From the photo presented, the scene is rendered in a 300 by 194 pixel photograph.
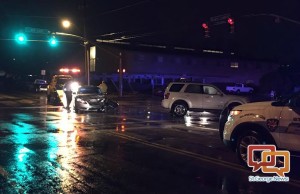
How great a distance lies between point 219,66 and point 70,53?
1060 inches

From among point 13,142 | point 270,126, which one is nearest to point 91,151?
point 13,142

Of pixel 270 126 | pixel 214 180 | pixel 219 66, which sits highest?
pixel 219 66

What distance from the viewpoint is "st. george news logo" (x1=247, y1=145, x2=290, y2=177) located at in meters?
7.67

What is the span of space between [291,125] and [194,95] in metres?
13.1

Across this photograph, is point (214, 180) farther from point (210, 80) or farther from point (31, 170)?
point (210, 80)

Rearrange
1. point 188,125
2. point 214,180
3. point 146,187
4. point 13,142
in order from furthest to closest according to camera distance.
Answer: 1. point 188,125
2. point 13,142
3. point 214,180
4. point 146,187

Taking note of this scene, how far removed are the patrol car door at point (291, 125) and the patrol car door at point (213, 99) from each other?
12.5 meters

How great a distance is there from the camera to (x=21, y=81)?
225 ft

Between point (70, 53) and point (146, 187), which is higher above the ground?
point (70, 53)

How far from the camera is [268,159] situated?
25.8 ft

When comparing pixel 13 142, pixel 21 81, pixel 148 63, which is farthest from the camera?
pixel 21 81

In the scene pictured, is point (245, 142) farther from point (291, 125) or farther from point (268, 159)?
point (291, 125)

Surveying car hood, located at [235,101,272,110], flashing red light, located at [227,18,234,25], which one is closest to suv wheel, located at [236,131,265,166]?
car hood, located at [235,101,272,110]

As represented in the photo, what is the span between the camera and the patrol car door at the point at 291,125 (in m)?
7.43
